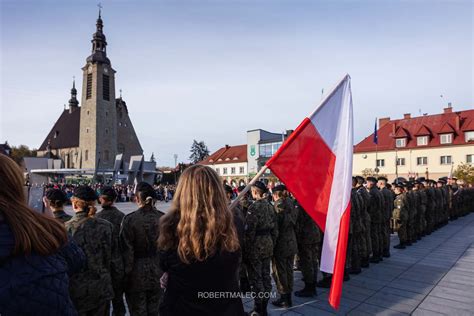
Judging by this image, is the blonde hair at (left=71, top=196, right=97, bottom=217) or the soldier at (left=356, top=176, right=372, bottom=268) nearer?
the blonde hair at (left=71, top=196, right=97, bottom=217)

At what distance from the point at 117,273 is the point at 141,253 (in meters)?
0.36

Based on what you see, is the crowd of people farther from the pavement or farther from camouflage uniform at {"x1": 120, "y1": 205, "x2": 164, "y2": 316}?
the pavement

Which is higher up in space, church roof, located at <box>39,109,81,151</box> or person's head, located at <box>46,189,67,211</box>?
church roof, located at <box>39,109,81,151</box>

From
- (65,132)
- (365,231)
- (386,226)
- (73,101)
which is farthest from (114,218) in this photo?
(73,101)

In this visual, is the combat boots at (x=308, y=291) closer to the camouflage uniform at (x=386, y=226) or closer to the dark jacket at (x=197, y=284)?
the camouflage uniform at (x=386, y=226)

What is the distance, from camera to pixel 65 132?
6938 centimetres

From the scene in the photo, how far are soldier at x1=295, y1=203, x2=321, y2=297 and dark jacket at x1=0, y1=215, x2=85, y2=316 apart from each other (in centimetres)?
474

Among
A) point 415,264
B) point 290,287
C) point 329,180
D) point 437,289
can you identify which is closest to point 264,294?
point 290,287

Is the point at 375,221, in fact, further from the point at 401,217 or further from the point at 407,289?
the point at 407,289

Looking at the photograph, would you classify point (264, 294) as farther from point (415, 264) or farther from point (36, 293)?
point (415, 264)

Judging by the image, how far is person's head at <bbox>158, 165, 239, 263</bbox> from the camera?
201cm

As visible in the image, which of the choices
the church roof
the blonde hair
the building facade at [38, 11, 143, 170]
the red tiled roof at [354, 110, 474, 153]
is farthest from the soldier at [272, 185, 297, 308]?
the church roof

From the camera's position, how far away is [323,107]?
3486 millimetres

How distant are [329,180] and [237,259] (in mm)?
1640
